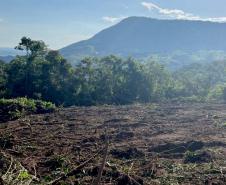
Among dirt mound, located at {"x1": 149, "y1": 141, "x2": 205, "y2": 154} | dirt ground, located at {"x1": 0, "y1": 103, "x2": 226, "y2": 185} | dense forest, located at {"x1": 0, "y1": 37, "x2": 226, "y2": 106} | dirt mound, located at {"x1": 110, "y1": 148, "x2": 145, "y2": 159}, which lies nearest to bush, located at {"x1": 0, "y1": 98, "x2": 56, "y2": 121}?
dirt ground, located at {"x1": 0, "y1": 103, "x2": 226, "y2": 185}

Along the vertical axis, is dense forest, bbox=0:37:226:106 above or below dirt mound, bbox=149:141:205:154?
above

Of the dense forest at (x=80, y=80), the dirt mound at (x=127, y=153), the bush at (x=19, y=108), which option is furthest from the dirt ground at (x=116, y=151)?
the dense forest at (x=80, y=80)

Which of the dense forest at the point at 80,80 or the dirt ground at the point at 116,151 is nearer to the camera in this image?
the dirt ground at the point at 116,151

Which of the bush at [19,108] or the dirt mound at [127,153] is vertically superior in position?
the bush at [19,108]

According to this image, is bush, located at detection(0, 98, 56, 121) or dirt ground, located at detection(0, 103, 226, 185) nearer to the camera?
dirt ground, located at detection(0, 103, 226, 185)

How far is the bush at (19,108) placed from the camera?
21.5 meters

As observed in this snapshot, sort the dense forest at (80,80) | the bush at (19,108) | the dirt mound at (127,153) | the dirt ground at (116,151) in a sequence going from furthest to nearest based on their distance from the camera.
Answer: the dense forest at (80,80) < the bush at (19,108) < the dirt mound at (127,153) < the dirt ground at (116,151)

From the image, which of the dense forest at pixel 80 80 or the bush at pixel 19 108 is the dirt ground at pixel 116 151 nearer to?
the bush at pixel 19 108

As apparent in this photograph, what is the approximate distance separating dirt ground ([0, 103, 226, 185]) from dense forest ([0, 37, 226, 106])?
30.9 feet

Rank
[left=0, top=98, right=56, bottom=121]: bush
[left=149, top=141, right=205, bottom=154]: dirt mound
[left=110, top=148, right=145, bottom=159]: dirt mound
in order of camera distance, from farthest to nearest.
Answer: [left=0, top=98, right=56, bottom=121]: bush, [left=149, top=141, right=205, bottom=154]: dirt mound, [left=110, top=148, right=145, bottom=159]: dirt mound

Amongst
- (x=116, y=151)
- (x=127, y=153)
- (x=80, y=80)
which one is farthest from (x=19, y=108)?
(x=127, y=153)

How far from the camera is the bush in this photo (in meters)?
Result: 21.5

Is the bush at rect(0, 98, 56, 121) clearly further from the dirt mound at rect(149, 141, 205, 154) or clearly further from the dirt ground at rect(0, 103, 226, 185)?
the dirt mound at rect(149, 141, 205, 154)

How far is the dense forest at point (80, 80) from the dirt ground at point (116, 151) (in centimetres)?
941
